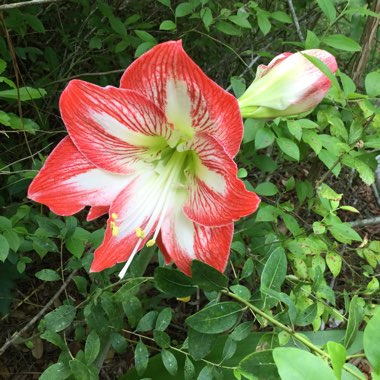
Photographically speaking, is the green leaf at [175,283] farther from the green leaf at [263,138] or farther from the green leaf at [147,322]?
the green leaf at [263,138]

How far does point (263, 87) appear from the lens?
2.33 feet

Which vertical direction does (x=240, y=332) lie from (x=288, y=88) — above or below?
below

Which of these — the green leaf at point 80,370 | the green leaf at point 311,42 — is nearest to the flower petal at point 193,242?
the green leaf at point 80,370

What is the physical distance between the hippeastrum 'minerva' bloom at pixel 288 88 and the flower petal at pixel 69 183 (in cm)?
23

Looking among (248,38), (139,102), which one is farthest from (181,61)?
(248,38)

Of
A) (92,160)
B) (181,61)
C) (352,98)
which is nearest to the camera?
(181,61)

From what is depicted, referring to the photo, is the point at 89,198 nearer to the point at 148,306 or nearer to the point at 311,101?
the point at 311,101

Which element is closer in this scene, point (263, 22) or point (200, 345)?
point (200, 345)

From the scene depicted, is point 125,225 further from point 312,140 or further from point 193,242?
point 312,140

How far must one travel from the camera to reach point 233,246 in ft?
3.56

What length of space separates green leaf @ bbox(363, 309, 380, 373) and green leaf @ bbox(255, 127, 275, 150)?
0.62m

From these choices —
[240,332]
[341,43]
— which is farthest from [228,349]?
[341,43]

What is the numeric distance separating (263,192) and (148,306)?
461mm

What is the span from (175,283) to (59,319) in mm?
272
